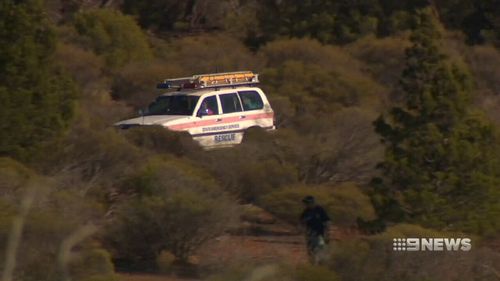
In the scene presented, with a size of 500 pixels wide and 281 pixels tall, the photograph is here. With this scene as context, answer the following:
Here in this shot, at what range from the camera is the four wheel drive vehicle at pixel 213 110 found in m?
19.9

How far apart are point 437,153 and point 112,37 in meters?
18.7

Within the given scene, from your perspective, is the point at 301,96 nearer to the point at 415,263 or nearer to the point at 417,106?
the point at 417,106

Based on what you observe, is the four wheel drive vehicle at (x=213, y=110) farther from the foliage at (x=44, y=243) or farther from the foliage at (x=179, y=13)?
the foliage at (x=179, y=13)

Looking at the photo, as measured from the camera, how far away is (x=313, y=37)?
1320 inches

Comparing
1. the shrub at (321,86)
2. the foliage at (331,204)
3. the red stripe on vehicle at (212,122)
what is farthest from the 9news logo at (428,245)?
the shrub at (321,86)

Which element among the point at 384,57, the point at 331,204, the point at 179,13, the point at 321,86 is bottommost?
the point at 331,204

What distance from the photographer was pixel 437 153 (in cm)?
1409

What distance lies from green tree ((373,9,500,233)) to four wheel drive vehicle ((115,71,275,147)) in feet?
18.2

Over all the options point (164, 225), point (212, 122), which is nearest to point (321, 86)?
point (212, 122)

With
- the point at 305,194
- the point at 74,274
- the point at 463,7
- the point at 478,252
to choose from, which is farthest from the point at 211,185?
the point at 463,7

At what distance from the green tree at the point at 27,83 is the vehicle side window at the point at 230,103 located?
467cm

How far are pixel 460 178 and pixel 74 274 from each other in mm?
6544

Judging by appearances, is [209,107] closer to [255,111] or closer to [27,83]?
[255,111]

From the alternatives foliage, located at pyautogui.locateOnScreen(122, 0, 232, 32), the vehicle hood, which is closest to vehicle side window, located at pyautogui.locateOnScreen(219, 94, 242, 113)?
the vehicle hood
